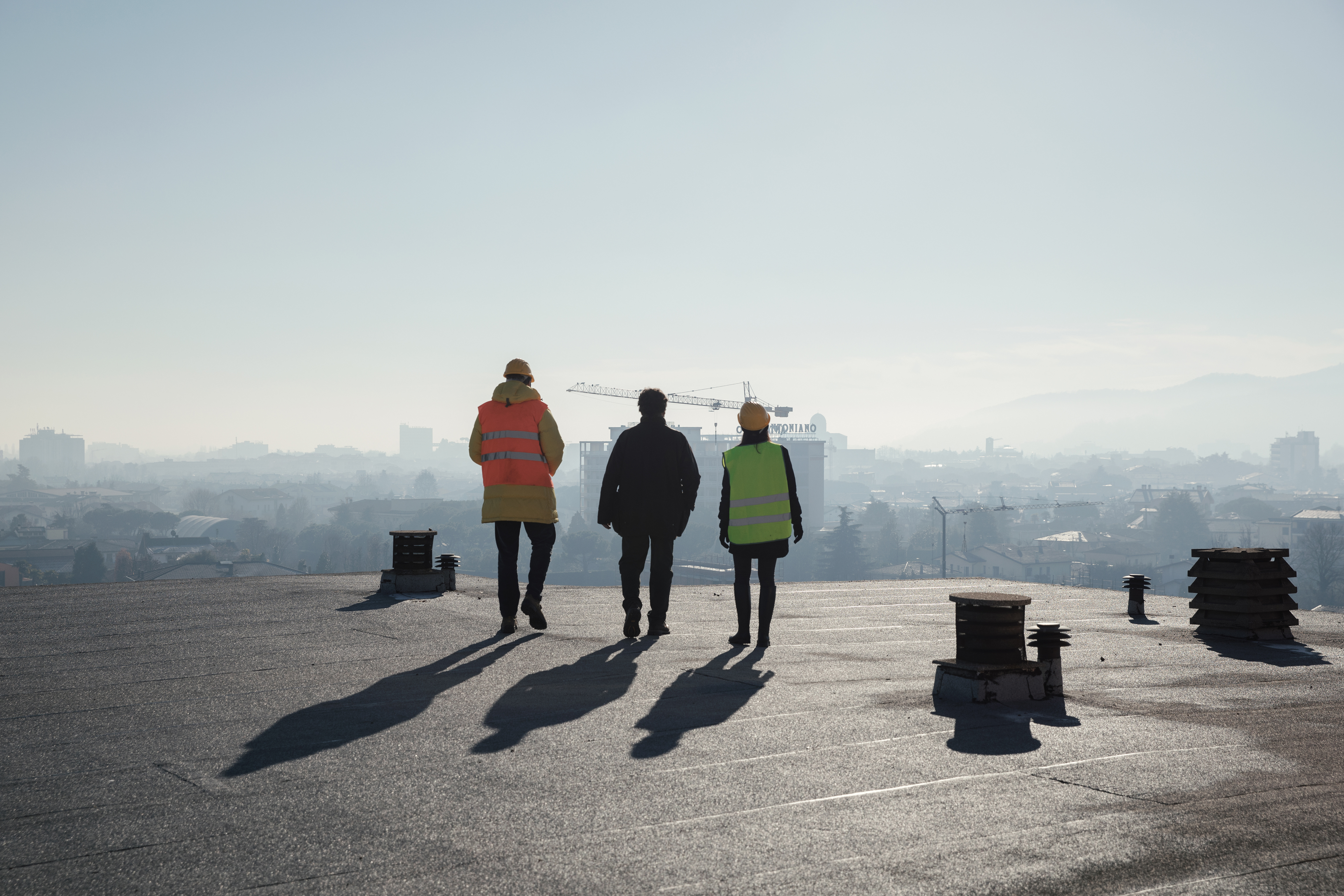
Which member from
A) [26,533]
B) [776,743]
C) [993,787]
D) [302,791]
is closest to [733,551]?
[776,743]

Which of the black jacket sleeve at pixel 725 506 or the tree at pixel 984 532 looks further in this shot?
the tree at pixel 984 532

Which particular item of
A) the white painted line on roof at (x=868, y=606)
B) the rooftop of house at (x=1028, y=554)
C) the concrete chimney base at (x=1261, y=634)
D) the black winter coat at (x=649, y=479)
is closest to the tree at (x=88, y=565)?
the white painted line on roof at (x=868, y=606)

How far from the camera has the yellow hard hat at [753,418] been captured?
7824mm

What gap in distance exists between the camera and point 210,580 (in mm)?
11492

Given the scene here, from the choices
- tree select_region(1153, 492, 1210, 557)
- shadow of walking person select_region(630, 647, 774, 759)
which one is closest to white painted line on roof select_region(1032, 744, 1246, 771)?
shadow of walking person select_region(630, 647, 774, 759)

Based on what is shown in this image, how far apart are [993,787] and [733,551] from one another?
4220 mm

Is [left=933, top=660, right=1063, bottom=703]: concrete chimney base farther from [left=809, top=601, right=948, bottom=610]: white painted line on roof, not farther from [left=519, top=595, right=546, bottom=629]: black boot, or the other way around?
[left=809, top=601, right=948, bottom=610]: white painted line on roof

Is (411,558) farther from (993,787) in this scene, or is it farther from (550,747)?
(993,787)

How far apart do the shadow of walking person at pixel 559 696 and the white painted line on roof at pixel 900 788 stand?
1.25 metres

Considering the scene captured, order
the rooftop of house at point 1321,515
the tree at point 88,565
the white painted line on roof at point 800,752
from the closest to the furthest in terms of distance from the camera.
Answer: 1. the white painted line on roof at point 800,752
2. the tree at point 88,565
3. the rooftop of house at point 1321,515

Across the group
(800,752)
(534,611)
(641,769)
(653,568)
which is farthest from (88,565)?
(800,752)

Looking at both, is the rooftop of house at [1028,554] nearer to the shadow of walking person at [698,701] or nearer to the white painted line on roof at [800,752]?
the shadow of walking person at [698,701]

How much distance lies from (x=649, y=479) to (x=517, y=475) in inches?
44.7

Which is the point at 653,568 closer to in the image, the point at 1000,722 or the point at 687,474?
the point at 687,474
